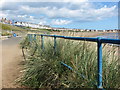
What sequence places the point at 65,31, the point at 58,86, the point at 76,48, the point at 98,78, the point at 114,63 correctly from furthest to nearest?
the point at 65,31, the point at 76,48, the point at 58,86, the point at 114,63, the point at 98,78

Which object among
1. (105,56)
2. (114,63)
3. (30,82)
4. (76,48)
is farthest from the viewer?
(30,82)

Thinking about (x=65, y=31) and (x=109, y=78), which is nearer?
(x=109, y=78)

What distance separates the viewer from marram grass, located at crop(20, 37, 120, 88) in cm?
296

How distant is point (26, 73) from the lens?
16.3 feet

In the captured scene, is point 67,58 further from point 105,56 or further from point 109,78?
point 109,78

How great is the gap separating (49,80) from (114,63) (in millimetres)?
1960

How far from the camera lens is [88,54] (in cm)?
359

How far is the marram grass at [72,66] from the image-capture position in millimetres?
2961

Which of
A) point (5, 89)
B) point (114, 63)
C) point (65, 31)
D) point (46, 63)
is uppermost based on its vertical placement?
point (65, 31)

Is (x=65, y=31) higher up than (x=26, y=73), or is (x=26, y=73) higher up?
(x=65, y=31)

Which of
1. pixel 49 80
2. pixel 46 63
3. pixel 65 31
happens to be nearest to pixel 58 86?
pixel 49 80

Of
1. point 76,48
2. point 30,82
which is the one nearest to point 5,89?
point 30,82

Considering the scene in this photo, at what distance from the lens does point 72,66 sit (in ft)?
12.7

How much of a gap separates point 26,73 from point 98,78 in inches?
107
